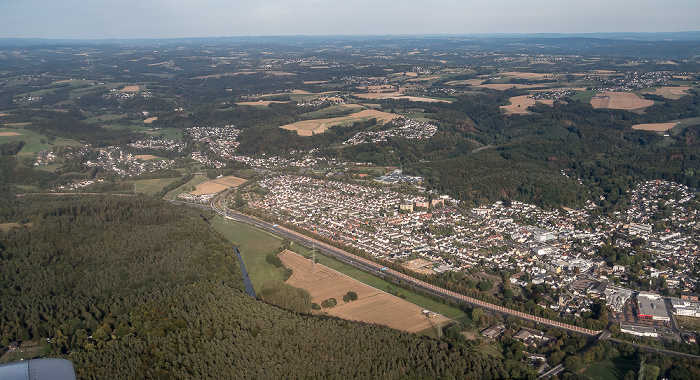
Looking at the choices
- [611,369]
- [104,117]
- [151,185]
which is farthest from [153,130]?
[611,369]

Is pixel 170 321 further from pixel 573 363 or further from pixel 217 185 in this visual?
pixel 217 185

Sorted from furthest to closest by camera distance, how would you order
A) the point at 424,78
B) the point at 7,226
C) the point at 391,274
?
the point at 424,78 < the point at 7,226 < the point at 391,274

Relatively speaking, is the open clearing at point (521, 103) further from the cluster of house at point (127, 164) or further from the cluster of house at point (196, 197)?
the cluster of house at point (127, 164)

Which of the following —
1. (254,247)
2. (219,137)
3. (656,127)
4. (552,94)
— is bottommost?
(254,247)

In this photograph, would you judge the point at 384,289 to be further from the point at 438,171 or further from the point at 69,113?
the point at 69,113

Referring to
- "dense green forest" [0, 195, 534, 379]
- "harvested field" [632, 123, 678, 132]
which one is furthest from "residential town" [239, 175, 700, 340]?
"harvested field" [632, 123, 678, 132]

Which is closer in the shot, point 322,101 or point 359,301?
point 359,301
